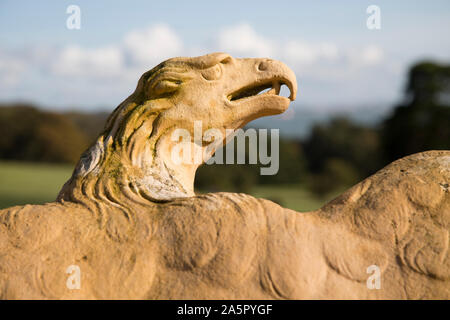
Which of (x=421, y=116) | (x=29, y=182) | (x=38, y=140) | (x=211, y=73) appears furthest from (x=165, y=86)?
(x=38, y=140)

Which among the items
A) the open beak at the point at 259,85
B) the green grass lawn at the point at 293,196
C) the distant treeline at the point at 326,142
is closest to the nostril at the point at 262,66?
the open beak at the point at 259,85

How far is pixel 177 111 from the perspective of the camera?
11.8 feet

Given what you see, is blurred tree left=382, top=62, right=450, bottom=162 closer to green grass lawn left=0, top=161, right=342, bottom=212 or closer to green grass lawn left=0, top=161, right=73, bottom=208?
green grass lawn left=0, top=161, right=342, bottom=212

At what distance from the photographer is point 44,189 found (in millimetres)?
20453

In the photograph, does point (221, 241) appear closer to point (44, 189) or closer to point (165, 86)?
point (165, 86)

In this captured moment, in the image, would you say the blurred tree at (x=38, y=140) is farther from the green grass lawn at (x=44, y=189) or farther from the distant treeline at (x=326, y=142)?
the green grass lawn at (x=44, y=189)

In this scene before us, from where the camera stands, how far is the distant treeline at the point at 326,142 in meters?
22.1

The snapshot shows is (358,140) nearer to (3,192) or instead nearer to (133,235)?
(3,192)

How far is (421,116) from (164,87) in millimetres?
22209

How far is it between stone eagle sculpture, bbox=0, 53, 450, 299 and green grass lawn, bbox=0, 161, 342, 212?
14.1m

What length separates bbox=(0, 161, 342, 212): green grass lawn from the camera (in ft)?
61.7

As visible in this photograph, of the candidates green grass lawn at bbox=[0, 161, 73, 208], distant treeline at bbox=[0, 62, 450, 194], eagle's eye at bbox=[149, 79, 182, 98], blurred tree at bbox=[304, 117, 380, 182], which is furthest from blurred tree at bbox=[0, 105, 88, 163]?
eagle's eye at bbox=[149, 79, 182, 98]

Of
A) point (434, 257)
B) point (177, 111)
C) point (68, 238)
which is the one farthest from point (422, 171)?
point (68, 238)

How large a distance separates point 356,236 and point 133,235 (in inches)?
53.8
